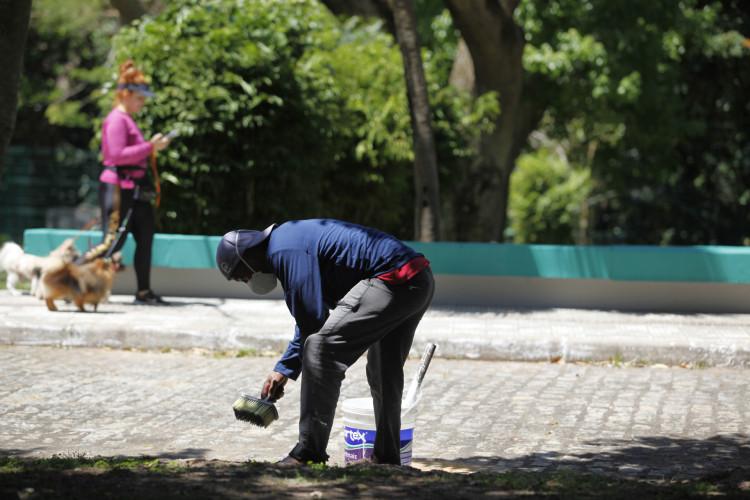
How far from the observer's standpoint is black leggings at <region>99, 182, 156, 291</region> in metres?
10.1

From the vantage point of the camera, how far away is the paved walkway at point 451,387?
554 cm

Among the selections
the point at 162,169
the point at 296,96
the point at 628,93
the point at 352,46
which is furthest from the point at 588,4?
the point at 162,169

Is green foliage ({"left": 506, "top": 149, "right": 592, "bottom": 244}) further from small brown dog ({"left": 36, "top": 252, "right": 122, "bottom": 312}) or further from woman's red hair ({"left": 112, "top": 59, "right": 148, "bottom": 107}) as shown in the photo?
small brown dog ({"left": 36, "top": 252, "right": 122, "bottom": 312})

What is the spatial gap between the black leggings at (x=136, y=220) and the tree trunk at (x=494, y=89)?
551 centimetres

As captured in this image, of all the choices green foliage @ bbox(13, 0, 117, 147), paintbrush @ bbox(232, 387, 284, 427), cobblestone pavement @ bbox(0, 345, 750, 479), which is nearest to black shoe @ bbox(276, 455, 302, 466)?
paintbrush @ bbox(232, 387, 284, 427)

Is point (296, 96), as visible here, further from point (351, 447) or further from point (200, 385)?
point (351, 447)

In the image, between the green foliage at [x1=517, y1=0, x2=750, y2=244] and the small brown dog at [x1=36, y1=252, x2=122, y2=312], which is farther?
the green foliage at [x1=517, y1=0, x2=750, y2=244]

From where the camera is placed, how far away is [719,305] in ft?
35.5

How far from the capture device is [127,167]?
397 inches

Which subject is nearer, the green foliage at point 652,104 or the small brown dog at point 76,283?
the small brown dog at point 76,283

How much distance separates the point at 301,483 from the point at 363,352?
0.75 m

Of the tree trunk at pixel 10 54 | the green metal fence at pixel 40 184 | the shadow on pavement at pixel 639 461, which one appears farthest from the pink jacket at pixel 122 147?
the green metal fence at pixel 40 184

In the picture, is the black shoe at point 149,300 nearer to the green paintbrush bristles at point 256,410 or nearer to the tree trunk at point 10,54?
the tree trunk at point 10,54

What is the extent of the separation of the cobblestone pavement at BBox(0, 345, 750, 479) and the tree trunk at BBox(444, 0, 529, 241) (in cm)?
656
